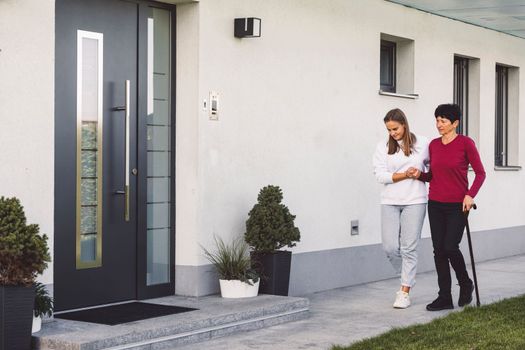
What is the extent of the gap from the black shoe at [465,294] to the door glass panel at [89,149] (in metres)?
3.18

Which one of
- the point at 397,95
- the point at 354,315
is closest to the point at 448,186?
the point at 354,315

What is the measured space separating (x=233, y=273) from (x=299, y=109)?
6.72 ft

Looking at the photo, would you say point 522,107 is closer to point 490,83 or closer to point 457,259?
point 490,83

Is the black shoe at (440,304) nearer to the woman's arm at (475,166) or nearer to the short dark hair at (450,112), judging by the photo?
the woman's arm at (475,166)

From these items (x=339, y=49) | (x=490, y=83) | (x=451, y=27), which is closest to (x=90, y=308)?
(x=339, y=49)

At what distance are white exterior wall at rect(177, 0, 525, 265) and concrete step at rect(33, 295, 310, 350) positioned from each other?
2.23 feet

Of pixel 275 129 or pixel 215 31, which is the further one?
pixel 275 129

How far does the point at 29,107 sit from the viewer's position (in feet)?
23.0

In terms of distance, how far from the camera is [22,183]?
22.8ft

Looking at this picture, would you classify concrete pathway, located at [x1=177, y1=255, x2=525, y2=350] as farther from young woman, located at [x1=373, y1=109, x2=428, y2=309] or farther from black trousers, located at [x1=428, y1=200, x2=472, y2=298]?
young woman, located at [x1=373, y1=109, x2=428, y2=309]

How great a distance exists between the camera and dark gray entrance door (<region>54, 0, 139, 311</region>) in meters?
7.56

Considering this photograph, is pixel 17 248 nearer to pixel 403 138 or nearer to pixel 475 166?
pixel 403 138

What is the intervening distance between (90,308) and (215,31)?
2586 millimetres

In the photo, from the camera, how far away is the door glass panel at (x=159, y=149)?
27.6 ft
